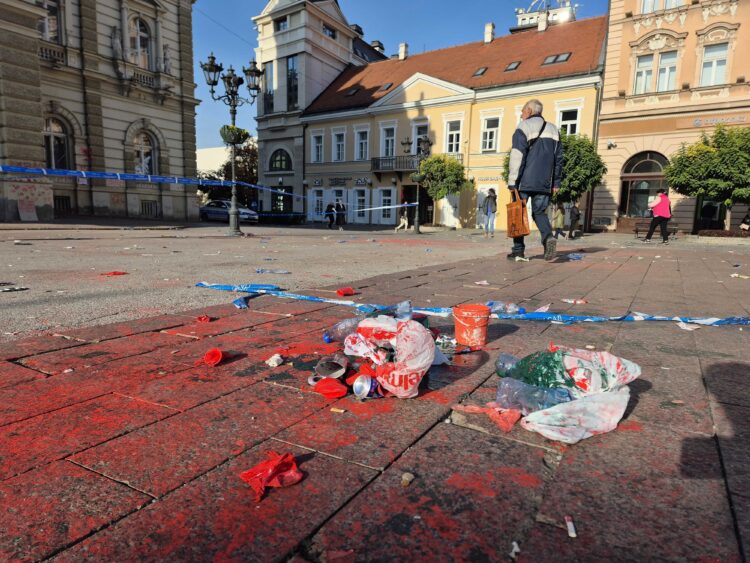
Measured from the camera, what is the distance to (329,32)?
37281 millimetres

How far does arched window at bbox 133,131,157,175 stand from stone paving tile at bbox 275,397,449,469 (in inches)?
972

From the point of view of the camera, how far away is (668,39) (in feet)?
70.4

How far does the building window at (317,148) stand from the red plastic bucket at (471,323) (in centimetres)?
3410

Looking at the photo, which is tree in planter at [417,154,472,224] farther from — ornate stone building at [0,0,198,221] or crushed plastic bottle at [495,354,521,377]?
crushed plastic bottle at [495,354,521,377]

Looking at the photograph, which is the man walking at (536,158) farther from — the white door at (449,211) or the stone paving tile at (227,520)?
the white door at (449,211)

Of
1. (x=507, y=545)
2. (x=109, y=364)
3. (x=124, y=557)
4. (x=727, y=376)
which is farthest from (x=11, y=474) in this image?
(x=727, y=376)

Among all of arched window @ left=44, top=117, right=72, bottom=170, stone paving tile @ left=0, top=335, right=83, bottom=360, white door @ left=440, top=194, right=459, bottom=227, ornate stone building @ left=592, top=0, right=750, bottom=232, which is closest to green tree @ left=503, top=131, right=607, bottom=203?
ornate stone building @ left=592, top=0, right=750, bottom=232

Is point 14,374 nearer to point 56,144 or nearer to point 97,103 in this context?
point 56,144

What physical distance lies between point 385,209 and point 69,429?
3099cm

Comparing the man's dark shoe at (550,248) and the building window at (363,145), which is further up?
the building window at (363,145)

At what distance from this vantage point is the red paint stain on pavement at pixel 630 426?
1706 millimetres

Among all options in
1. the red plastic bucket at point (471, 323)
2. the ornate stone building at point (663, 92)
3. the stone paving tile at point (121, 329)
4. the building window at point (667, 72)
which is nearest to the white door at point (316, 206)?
the ornate stone building at point (663, 92)

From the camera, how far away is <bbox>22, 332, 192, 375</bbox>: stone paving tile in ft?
7.50

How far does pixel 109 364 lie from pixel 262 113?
39356mm
